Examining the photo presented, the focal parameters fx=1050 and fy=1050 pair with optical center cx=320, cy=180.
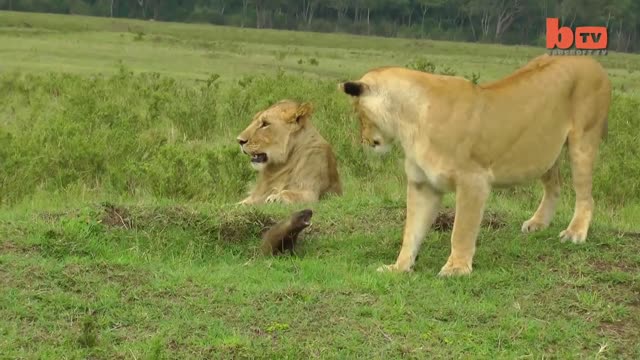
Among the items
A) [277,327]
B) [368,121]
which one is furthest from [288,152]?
[277,327]

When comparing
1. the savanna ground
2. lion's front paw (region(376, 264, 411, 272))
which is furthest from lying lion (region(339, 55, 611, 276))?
the savanna ground

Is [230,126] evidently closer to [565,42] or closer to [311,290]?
[311,290]

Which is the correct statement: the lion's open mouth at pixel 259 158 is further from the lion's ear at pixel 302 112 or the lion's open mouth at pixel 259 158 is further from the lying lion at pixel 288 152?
the lion's ear at pixel 302 112

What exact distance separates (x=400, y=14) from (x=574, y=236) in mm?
77611

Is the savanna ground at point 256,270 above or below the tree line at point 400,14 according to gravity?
above

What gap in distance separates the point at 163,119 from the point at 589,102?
9.72m

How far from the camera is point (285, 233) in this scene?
6547mm

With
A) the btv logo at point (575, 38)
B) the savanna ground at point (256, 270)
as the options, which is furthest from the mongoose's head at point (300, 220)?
the btv logo at point (575, 38)

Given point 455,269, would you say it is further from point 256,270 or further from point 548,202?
point 548,202

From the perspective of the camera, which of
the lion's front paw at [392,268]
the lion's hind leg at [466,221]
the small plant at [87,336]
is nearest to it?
the small plant at [87,336]

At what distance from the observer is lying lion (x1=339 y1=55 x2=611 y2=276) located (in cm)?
586

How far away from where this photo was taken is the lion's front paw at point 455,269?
5.87 m

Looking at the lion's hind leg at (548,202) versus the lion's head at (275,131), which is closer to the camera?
the lion's hind leg at (548,202)

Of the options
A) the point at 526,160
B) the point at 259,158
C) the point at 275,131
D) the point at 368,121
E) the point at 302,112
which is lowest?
the point at 259,158
